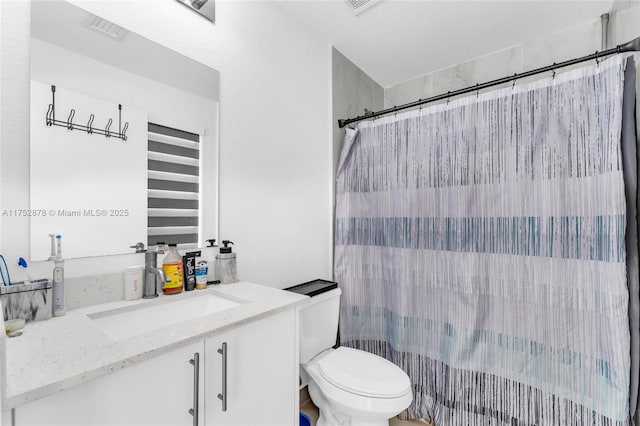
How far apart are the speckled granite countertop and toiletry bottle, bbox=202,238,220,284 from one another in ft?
1.11

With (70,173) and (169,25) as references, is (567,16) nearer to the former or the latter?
(169,25)

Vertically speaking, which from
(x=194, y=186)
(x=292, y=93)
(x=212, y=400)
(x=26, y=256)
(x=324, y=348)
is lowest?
(x=324, y=348)

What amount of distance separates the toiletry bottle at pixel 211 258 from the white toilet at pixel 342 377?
539mm

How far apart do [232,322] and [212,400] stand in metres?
0.23

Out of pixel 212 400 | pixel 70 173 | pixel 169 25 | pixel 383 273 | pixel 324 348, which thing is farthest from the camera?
pixel 383 273

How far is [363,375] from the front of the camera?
145 centimetres

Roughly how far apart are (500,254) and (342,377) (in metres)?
1.07

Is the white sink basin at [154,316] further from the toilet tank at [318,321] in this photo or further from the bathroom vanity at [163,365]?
the toilet tank at [318,321]

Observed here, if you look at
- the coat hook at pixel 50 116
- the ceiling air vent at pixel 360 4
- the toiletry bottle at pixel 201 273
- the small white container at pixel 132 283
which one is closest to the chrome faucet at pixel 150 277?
the small white container at pixel 132 283

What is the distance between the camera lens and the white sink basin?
100 cm

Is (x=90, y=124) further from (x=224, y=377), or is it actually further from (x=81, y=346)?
(x=224, y=377)

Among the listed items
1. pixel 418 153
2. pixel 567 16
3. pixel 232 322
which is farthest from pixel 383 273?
pixel 567 16

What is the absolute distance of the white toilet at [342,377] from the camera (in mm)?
1311

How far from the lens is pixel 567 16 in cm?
185
